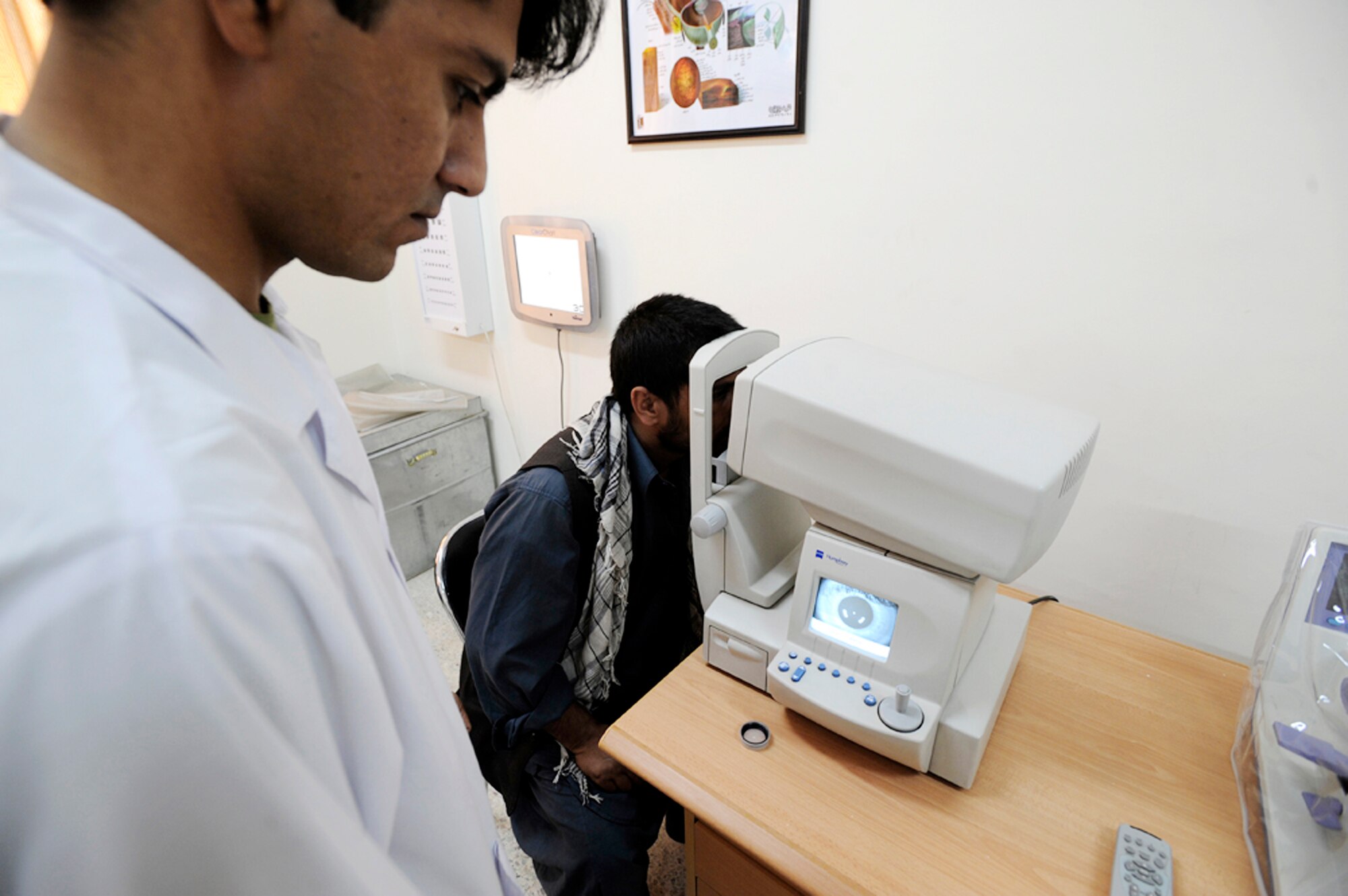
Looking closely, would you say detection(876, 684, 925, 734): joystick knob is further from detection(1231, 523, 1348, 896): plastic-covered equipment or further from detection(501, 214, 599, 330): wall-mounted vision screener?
detection(501, 214, 599, 330): wall-mounted vision screener

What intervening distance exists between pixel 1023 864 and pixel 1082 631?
0.51 m

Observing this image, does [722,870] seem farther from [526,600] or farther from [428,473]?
[428,473]

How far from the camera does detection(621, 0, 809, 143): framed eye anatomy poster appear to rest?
4.36ft

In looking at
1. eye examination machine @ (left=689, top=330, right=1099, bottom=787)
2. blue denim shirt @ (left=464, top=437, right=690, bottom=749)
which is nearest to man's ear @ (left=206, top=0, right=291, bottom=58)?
eye examination machine @ (left=689, top=330, right=1099, bottom=787)

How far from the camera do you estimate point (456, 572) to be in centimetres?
112

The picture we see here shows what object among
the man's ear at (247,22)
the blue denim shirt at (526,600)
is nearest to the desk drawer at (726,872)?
the blue denim shirt at (526,600)

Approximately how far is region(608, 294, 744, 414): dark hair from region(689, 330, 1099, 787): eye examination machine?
4.5 inches

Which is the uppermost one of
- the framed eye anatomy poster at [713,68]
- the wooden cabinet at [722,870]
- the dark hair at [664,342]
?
the framed eye anatomy poster at [713,68]

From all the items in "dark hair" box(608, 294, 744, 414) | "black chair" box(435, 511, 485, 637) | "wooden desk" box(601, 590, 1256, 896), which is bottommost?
"wooden desk" box(601, 590, 1256, 896)

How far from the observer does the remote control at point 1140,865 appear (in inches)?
26.0

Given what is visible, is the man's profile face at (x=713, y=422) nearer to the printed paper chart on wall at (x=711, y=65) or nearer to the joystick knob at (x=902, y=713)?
the joystick knob at (x=902, y=713)

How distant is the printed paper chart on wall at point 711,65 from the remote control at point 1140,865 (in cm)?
137

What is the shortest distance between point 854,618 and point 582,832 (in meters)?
0.60

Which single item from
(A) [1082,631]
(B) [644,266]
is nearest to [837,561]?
(A) [1082,631]
